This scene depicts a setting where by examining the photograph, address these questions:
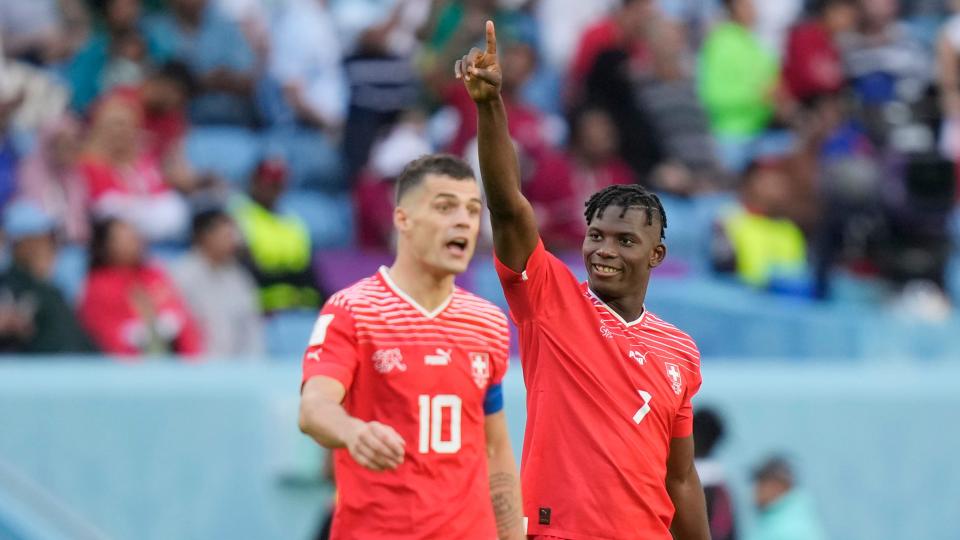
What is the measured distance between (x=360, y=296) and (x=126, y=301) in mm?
3977

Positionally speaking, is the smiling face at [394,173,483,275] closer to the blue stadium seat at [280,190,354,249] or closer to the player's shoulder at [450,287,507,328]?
the player's shoulder at [450,287,507,328]

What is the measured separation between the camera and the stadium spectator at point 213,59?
38.6 feet

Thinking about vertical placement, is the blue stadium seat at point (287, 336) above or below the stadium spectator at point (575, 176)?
below

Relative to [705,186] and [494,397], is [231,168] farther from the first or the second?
[494,397]

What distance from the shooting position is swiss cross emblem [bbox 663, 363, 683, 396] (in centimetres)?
521

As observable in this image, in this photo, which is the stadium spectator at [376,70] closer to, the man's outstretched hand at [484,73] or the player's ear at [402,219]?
the player's ear at [402,219]

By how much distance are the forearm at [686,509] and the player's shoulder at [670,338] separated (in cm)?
38

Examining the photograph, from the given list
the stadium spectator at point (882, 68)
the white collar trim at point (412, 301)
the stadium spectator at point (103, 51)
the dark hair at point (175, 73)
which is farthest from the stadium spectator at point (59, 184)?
the stadium spectator at point (882, 68)

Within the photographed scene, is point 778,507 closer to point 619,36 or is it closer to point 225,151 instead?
point 225,151

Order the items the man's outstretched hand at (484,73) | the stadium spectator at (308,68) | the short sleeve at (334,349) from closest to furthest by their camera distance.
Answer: the man's outstretched hand at (484,73) → the short sleeve at (334,349) → the stadium spectator at (308,68)

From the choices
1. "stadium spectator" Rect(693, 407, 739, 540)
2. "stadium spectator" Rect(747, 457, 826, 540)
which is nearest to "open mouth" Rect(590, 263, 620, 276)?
"stadium spectator" Rect(693, 407, 739, 540)

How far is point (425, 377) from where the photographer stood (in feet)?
18.9

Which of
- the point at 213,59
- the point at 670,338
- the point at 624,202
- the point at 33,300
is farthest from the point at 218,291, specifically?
the point at 624,202

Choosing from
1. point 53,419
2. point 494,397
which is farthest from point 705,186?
point 494,397
